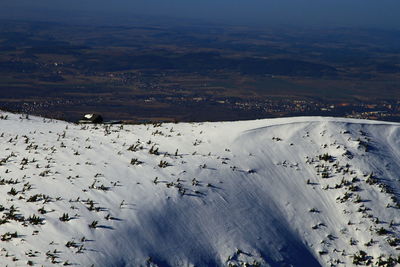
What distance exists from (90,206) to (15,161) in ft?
14.1

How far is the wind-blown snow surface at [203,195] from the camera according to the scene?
12602mm

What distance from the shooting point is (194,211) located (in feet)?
47.9

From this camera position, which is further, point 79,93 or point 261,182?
point 79,93

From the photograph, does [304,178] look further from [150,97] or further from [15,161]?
[150,97]

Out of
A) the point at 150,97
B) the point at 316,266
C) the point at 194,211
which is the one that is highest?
the point at 194,211

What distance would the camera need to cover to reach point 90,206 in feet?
44.4

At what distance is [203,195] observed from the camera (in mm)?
15430

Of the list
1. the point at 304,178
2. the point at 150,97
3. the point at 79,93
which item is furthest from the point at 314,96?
the point at 304,178

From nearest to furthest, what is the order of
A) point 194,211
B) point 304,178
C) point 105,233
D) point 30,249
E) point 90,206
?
point 30,249 → point 105,233 → point 90,206 → point 194,211 → point 304,178

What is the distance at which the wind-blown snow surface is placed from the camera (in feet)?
41.3

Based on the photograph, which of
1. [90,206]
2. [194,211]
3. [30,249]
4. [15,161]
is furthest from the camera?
[15,161]

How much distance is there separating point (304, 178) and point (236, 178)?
2.67 meters

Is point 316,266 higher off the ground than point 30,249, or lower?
lower

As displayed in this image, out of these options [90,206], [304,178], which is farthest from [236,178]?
[90,206]
